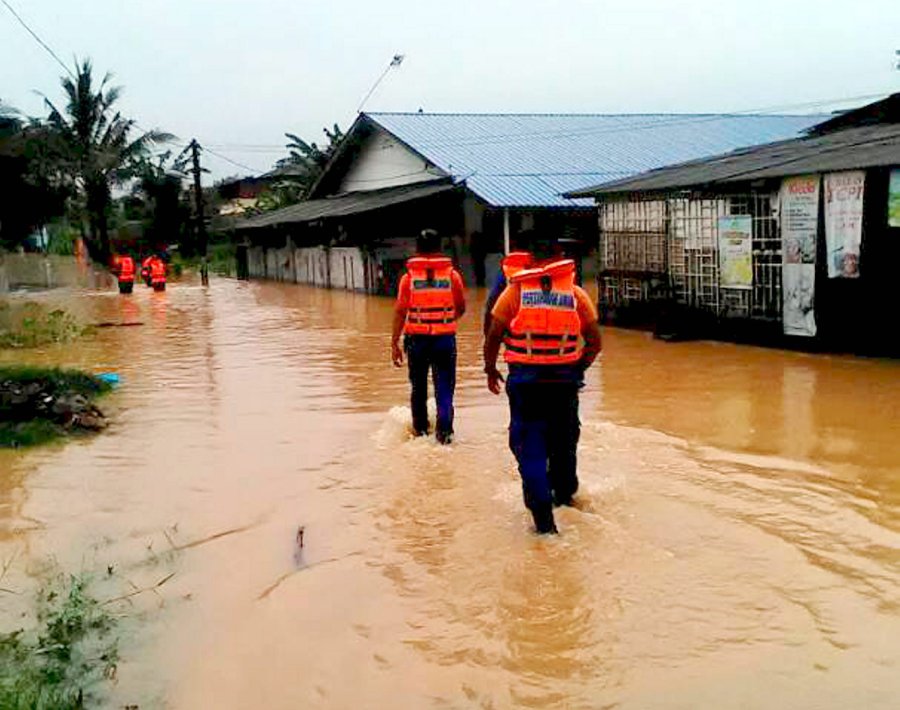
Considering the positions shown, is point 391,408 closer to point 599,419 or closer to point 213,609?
point 599,419

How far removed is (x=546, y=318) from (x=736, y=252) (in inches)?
348

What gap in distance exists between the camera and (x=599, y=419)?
925 cm

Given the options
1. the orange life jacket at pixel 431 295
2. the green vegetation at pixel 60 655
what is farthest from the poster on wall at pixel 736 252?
the green vegetation at pixel 60 655

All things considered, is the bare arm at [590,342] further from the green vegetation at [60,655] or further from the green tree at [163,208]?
the green tree at [163,208]

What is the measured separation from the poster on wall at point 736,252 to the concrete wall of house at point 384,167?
14.8 m

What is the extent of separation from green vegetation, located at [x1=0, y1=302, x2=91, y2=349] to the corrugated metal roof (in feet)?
30.8

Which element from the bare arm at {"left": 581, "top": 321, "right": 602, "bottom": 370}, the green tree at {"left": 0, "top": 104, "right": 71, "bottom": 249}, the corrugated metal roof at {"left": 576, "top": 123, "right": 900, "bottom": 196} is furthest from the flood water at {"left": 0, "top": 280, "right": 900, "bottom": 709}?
the green tree at {"left": 0, "top": 104, "right": 71, "bottom": 249}

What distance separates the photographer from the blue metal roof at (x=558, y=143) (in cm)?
2694

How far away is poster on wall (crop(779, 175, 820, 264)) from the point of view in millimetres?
12109

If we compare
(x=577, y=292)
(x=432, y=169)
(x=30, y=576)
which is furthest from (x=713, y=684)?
(x=432, y=169)

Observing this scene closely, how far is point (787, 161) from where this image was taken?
13414mm

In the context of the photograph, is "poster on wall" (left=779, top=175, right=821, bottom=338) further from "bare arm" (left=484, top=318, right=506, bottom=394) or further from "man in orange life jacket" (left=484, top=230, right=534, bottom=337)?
"bare arm" (left=484, top=318, right=506, bottom=394)

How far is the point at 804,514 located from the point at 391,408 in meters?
4.89

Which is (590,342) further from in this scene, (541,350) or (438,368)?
(438,368)
